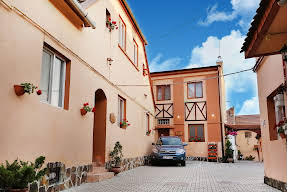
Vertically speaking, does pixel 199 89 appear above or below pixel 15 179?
above

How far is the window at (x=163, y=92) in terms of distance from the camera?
68.6 feet

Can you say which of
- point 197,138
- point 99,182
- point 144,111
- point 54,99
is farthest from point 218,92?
point 54,99

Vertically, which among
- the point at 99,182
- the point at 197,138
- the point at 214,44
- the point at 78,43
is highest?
the point at 214,44

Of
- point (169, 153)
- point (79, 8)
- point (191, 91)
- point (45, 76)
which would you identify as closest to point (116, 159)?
point (45, 76)

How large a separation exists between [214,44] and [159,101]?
595 centimetres

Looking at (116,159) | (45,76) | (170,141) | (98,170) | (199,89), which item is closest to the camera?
(45,76)

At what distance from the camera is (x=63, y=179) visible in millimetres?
6031

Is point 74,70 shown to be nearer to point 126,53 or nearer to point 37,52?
point 37,52

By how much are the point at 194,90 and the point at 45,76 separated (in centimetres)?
1562

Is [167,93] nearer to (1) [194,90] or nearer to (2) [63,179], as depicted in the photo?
(1) [194,90]

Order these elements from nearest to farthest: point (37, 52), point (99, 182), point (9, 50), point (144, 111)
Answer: point (9, 50) < point (37, 52) < point (99, 182) < point (144, 111)

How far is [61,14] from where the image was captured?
249 inches

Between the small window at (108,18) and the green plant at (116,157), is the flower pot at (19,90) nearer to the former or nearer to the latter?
the green plant at (116,157)

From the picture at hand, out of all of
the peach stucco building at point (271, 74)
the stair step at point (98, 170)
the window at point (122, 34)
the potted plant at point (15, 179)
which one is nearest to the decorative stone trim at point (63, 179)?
the stair step at point (98, 170)
